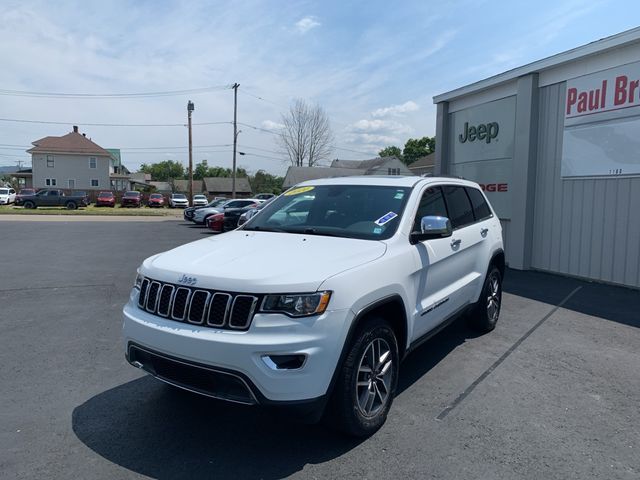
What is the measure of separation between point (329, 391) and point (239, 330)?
0.66 meters

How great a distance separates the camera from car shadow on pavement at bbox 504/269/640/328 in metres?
7.02

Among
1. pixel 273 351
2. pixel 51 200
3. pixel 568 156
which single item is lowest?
pixel 273 351

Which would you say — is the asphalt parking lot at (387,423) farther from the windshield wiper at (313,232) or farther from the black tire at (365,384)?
the windshield wiper at (313,232)

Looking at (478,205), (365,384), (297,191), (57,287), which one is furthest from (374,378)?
(57,287)

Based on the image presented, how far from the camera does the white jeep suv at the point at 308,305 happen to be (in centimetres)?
284

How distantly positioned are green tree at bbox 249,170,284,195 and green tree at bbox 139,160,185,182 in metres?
55.5

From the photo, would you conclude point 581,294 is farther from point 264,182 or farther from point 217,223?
point 264,182

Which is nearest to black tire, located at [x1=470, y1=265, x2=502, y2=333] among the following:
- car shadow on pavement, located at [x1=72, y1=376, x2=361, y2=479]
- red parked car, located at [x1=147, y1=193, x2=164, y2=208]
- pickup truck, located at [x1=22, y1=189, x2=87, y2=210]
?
car shadow on pavement, located at [x1=72, y1=376, x2=361, y2=479]

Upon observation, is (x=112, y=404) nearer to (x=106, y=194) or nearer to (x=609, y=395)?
(x=609, y=395)

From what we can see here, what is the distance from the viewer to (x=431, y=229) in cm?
376

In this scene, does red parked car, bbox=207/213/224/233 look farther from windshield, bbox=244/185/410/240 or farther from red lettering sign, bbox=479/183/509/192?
windshield, bbox=244/185/410/240

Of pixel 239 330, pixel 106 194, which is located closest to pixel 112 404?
pixel 239 330

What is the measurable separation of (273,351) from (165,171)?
14789 cm

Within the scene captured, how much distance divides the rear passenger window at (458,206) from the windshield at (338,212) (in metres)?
0.82
